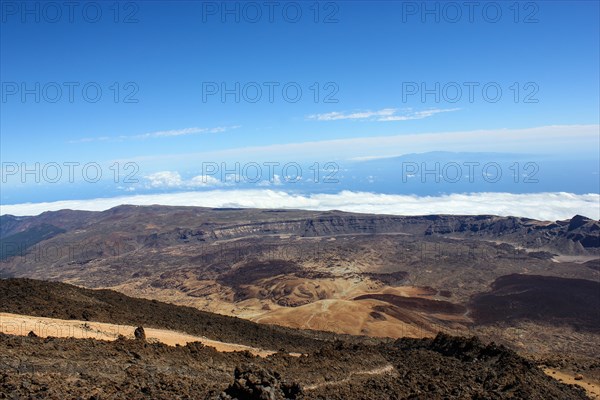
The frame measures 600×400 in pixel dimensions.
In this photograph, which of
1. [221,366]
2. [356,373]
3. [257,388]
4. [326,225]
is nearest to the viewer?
[257,388]

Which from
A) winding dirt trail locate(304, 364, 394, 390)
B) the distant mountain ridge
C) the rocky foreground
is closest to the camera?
the rocky foreground

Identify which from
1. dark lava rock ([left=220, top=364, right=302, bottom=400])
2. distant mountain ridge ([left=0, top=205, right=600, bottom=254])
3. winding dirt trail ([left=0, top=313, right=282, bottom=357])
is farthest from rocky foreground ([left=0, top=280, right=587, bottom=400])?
distant mountain ridge ([left=0, top=205, right=600, bottom=254])

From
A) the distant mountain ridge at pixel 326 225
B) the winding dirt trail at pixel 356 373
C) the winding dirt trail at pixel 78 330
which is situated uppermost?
the winding dirt trail at pixel 78 330

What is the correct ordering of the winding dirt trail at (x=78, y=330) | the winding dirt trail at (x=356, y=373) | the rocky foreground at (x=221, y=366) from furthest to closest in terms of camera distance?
the winding dirt trail at (x=78, y=330) < the winding dirt trail at (x=356, y=373) < the rocky foreground at (x=221, y=366)

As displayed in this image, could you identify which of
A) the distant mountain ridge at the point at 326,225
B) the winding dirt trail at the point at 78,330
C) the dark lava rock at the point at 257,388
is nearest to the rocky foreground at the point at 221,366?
the dark lava rock at the point at 257,388

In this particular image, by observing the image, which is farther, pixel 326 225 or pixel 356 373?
pixel 326 225

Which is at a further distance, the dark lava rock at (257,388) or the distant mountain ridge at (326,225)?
the distant mountain ridge at (326,225)

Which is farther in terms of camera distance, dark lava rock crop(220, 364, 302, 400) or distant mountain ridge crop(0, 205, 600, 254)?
distant mountain ridge crop(0, 205, 600, 254)

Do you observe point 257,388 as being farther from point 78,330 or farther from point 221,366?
point 78,330

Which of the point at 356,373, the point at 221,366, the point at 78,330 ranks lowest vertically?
the point at 356,373

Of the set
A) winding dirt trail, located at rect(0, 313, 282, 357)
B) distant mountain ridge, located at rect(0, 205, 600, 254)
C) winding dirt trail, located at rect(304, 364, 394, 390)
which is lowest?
distant mountain ridge, located at rect(0, 205, 600, 254)

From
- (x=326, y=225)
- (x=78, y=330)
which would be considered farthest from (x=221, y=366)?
(x=326, y=225)

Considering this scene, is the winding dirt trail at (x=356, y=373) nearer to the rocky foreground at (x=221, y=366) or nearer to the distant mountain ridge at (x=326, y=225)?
the rocky foreground at (x=221, y=366)

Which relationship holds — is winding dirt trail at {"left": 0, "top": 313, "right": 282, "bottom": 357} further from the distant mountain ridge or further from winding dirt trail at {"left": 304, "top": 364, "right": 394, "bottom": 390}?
the distant mountain ridge
